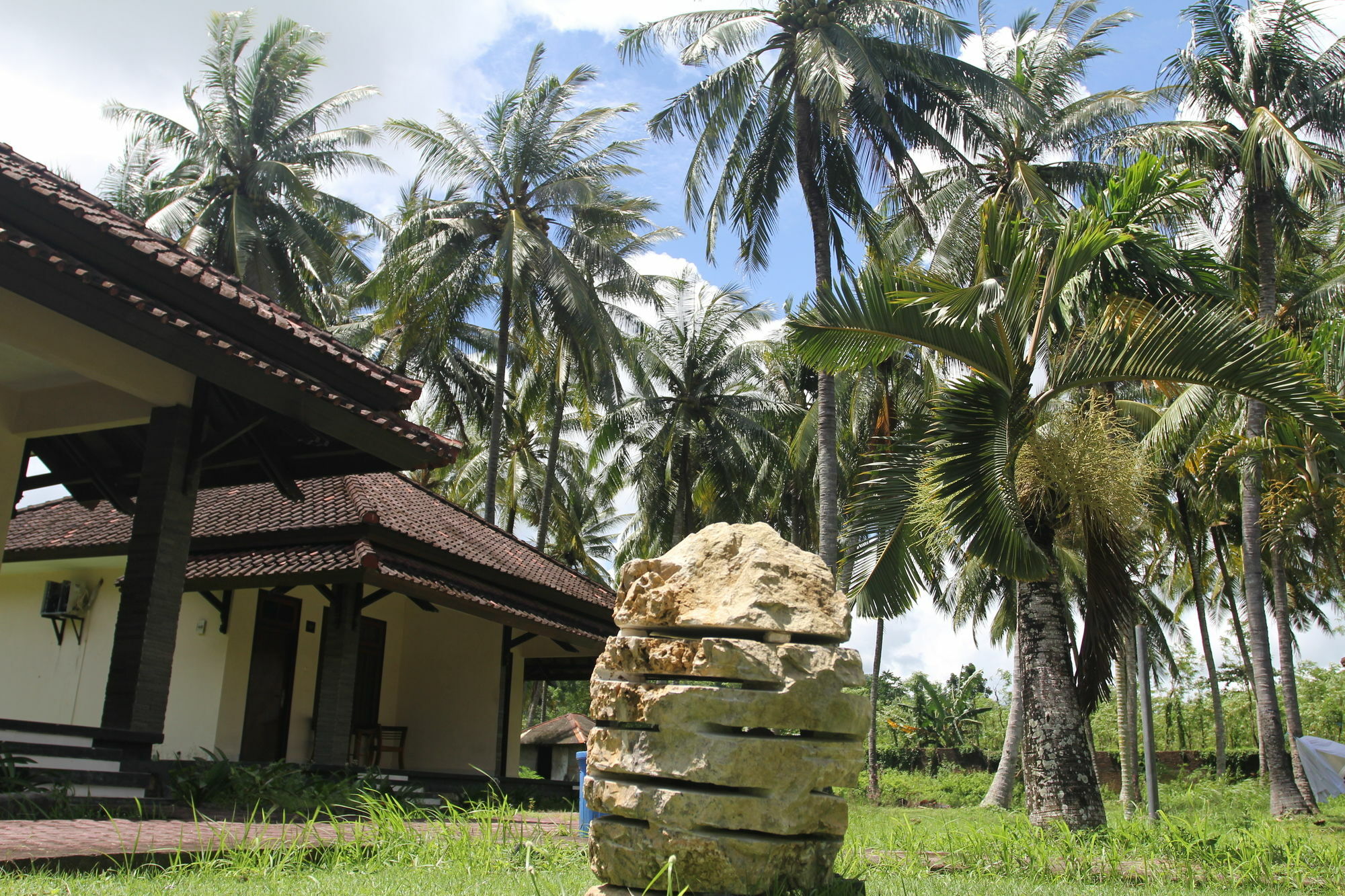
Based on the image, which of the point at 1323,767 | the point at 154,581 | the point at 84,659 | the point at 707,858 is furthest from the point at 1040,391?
the point at 1323,767

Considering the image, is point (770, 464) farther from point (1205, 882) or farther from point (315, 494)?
point (1205, 882)

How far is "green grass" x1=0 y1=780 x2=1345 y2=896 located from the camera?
4.32 meters

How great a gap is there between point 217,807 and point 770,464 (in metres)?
25.3

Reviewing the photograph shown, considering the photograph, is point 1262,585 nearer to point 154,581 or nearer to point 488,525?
point 488,525

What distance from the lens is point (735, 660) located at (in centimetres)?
422

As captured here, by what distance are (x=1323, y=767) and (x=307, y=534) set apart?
59.2 ft

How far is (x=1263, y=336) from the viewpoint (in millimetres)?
8164

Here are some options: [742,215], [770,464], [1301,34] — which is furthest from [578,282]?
[1301,34]

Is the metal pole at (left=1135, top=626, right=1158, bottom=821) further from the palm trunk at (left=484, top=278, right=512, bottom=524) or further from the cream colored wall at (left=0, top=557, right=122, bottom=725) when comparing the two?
the palm trunk at (left=484, top=278, right=512, bottom=524)

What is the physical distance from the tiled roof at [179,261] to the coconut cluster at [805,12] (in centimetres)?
1194

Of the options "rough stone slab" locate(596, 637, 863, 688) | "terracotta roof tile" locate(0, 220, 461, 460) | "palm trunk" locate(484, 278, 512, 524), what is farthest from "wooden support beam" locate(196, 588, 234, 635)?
"palm trunk" locate(484, 278, 512, 524)

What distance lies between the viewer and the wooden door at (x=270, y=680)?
12875mm

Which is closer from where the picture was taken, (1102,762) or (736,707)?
(736,707)

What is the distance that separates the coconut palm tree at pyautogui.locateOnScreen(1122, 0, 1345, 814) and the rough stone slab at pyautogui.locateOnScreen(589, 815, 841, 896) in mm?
14756
